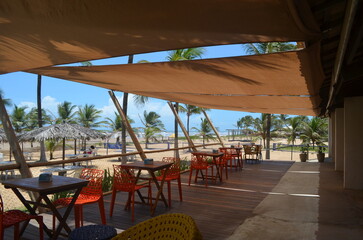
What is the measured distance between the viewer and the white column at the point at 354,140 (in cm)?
639

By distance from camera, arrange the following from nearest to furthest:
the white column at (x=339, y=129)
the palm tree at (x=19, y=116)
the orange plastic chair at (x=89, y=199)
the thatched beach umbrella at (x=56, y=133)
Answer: the orange plastic chair at (x=89, y=199), the white column at (x=339, y=129), the thatched beach umbrella at (x=56, y=133), the palm tree at (x=19, y=116)

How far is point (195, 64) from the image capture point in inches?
147

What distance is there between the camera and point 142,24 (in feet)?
8.05

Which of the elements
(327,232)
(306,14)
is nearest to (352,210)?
(327,232)

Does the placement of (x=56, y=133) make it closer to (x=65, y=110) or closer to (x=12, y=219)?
(x=12, y=219)

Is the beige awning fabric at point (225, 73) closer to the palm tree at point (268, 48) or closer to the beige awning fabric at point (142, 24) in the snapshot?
the beige awning fabric at point (142, 24)

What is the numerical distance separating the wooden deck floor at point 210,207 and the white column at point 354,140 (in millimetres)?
1827

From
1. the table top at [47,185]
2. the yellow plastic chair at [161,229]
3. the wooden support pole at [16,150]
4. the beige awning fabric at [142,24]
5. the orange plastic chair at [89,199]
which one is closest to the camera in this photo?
the yellow plastic chair at [161,229]

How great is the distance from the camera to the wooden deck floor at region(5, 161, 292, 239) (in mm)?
4195

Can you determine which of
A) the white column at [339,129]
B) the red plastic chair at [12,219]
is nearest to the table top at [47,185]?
the red plastic chair at [12,219]

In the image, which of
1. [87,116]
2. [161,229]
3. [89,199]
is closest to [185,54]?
[89,199]

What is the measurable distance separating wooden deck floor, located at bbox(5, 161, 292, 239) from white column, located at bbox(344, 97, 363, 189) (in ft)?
5.99

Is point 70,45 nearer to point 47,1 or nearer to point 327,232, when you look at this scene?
point 47,1

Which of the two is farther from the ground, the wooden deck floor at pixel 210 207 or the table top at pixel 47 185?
the table top at pixel 47 185
